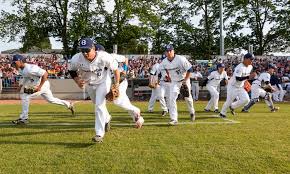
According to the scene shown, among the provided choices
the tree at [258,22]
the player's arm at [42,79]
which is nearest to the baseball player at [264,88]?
the player's arm at [42,79]

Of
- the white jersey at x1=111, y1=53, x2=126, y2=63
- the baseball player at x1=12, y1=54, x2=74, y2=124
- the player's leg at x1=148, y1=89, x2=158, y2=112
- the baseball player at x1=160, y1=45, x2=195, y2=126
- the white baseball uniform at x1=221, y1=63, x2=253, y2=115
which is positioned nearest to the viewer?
the white jersey at x1=111, y1=53, x2=126, y2=63

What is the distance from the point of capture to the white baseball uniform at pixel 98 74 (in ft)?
27.9

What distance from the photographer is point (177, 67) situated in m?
11.7

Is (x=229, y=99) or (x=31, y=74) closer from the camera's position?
(x=31, y=74)

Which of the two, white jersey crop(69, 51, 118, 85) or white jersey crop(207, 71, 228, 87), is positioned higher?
white jersey crop(69, 51, 118, 85)

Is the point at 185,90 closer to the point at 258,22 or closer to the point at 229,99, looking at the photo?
the point at 229,99

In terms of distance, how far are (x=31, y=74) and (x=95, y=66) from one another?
3.88 m

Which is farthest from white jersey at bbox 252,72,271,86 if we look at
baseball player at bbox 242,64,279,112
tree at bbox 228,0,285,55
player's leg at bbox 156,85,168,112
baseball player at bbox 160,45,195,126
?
tree at bbox 228,0,285,55

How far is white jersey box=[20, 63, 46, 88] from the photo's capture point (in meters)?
11.8

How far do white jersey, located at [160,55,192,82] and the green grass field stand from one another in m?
1.67

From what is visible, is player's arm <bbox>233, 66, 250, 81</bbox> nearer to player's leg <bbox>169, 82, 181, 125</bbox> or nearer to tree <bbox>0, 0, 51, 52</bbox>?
player's leg <bbox>169, 82, 181, 125</bbox>

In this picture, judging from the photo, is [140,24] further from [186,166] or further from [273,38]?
[186,166]

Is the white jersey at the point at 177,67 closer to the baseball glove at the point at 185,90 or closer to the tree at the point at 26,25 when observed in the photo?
the baseball glove at the point at 185,90

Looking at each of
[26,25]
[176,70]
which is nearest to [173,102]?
[176,70]
